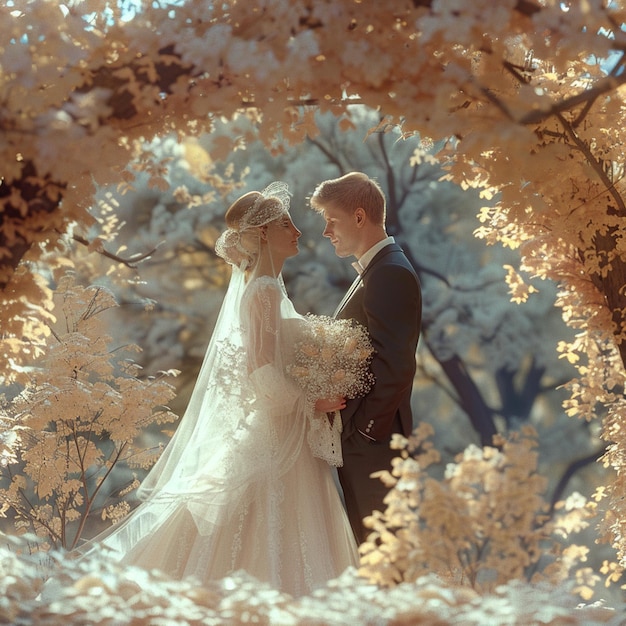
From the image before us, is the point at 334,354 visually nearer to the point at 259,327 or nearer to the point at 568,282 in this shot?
the point at 259,327

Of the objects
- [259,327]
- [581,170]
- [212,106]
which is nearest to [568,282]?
[581,170]

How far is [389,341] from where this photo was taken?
10.8 ft

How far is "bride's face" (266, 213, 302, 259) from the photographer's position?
345 cm

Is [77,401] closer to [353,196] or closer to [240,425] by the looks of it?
[240,425]

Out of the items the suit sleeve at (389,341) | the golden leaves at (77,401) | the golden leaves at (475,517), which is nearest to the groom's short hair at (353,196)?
the suit sleeve at (389,341)

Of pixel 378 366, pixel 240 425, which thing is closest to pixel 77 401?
pixel 240 425

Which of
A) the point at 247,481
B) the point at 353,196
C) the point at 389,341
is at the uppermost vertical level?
the point at 353,196

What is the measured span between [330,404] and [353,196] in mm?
877

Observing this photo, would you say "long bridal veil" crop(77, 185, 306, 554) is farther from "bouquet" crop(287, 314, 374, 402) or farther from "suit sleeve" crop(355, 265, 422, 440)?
"suit sleeve" crop(355, 265, 422, 440)

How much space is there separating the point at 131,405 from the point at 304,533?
1784mm

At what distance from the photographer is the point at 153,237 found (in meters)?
8.29

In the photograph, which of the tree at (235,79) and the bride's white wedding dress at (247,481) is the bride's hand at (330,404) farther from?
the tree at (235,79)

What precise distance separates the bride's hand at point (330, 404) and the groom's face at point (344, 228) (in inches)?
25.6

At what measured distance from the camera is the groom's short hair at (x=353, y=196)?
353 centimetres
